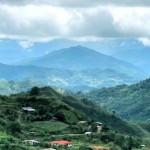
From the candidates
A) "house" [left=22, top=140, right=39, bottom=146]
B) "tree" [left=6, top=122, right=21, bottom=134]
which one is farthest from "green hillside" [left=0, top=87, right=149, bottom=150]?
"house" [left=22, top=140, right=39, bottom=146]

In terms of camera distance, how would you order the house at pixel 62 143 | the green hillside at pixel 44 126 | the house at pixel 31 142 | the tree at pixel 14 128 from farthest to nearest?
1. the tree at pixel 14 128
2. the green hillside at pixel 44 126
3. the house at pixel 62 143
4. the house at pixel 31 142

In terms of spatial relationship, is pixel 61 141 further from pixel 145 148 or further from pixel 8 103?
pixel 8 103

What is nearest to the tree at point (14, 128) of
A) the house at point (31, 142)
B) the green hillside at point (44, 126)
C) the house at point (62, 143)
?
the green hillside at point (44, 126)

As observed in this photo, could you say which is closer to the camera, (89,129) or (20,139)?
(20,139)

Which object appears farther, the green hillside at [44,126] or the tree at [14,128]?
the tree at [14,128]

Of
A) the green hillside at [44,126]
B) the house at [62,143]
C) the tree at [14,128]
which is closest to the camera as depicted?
the house at [62,143]

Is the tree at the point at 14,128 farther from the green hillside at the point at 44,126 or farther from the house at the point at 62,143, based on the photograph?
the house at the point at 62,143

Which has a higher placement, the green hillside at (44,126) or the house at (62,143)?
the green hillside at (44,126)

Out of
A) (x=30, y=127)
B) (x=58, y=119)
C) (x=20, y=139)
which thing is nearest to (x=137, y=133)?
(x=58, y=119)

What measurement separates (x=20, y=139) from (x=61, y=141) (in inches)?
352

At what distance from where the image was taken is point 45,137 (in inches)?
4582

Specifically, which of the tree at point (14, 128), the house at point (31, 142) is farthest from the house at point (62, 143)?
the tree at point (14, 128)

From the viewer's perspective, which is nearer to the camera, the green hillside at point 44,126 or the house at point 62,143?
the house at point 62,143

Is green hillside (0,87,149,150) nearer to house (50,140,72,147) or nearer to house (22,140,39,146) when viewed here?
house (22,140,39,146)
